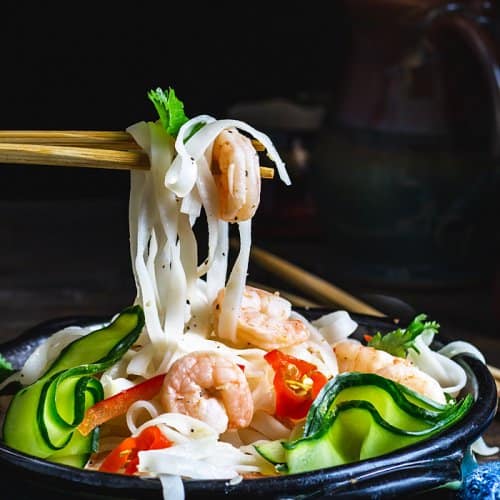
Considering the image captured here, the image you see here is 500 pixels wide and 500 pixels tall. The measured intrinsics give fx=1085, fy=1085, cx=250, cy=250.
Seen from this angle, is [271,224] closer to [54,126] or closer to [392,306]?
[54,126]

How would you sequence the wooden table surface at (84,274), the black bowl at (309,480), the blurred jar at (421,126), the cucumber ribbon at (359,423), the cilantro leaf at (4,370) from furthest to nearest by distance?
the blurred jar at (421,126) < the wooden table surface at (84,274) < the cilantro leaf at (4,370) < the cucumber ribbon at (359,423) < the black bowl at (309,480)

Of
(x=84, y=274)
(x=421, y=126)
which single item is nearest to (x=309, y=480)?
(x=421, y=126)

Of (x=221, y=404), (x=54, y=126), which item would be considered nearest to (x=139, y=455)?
(x=221, y=404)

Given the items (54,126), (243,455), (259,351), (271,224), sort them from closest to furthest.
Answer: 1. (243,455)
2. (259,351)
3. (271,224)
4. (54,126)

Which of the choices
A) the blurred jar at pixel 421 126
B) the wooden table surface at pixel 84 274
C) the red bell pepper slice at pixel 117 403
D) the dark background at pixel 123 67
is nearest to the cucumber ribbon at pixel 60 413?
the red bell pepper slice at pixel 117 403

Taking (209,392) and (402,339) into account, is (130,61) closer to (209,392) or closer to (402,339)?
(402,339)

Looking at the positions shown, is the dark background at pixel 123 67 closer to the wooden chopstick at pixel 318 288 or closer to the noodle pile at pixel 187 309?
the wooden chopstick at pixel 318 288
